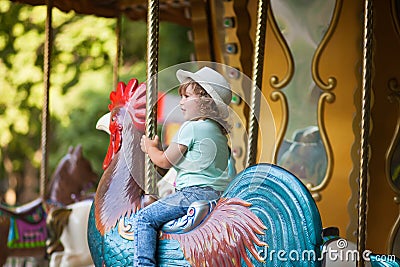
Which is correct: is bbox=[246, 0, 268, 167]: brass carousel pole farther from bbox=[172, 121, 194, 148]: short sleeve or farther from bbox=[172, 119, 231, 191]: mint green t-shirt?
bbox=[172, 121, 194, 148]: short sleeve

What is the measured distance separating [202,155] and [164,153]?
0.15 meters

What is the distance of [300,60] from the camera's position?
4.51 m

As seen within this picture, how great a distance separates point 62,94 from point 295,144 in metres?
7.29

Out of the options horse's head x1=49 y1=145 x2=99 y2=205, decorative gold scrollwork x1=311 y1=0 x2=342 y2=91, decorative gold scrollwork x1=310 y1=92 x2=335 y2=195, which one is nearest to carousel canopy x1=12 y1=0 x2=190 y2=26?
horse's head x1=49 y1=145 x2=99 y2=205

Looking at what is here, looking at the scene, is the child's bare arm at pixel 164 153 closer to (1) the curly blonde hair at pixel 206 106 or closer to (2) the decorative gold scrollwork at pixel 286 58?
(1) the curly blonde hair at pixel 206 106

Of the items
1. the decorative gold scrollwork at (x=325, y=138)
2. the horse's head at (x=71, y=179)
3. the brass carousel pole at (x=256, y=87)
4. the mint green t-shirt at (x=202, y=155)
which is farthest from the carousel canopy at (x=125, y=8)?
the mint green t-shirt at (x=202, y=155)

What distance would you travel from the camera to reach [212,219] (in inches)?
110

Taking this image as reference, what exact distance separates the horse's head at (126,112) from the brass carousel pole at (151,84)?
208 mm

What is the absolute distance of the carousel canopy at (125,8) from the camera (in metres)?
5.68

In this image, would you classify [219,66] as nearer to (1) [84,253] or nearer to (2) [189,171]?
(1) [84,253]

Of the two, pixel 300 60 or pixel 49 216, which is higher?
pixel 300 60

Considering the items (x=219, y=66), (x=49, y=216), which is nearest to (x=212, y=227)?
(x=219, y=66)

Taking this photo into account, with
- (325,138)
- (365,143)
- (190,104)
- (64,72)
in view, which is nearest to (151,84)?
(190,104)

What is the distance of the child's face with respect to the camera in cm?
286
